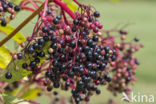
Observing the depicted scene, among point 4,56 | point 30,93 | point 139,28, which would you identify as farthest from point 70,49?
point 139,28

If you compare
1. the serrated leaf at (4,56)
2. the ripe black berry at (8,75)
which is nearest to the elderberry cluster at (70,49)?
the ripe black berry at (8,75)

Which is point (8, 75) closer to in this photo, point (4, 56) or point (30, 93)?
point (4, 56)

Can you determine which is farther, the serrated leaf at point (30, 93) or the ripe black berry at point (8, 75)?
the serrated leaf at point (30, 93)

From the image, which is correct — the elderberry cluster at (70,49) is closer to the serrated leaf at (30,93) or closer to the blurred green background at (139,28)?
the serrated leaf at (30,93)

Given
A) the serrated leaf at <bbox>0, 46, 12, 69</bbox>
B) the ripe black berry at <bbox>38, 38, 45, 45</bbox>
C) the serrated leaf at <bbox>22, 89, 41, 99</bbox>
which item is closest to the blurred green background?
the serrated leaf at <bbox>22, 89, 41, 99</bbox>

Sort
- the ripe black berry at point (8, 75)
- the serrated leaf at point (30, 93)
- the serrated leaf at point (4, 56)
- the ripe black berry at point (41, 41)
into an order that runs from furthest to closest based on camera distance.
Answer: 1. the serrated leaf at point (30, 93)
2. the serrated leaf at point (4, 56)
3. the ripe black berry at point (8, 75)
4. the ripe black berry at point (41, 41)

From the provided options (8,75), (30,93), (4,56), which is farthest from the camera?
(30,93)

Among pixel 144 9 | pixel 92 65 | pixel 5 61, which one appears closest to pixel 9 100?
pixel 5 61

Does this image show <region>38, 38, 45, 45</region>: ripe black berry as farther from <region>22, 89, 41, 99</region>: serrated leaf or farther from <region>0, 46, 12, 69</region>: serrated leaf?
<region>22, 89, 41, 99</region>: serrated leaf

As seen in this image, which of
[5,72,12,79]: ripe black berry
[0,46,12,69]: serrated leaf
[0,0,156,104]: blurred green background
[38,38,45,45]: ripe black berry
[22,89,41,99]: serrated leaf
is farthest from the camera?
[0,0,156,104]: blurred green background
